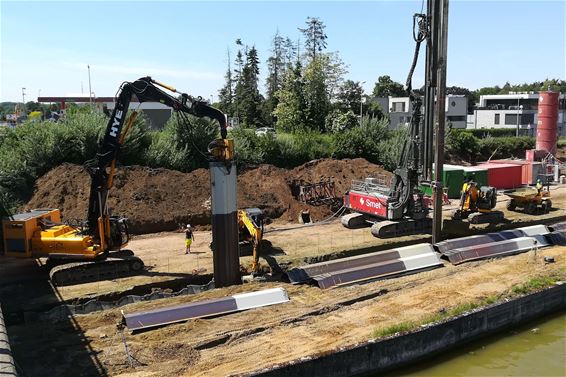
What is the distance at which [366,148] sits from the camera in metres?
36.7

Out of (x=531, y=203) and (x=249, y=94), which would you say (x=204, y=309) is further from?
(x=249, y=94)

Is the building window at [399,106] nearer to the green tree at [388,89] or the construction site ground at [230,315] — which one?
the green tree at [388,89]

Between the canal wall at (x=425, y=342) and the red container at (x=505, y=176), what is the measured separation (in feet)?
62.3

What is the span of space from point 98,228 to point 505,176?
28.2 meters

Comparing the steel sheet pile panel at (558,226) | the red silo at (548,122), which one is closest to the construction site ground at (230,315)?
the steel sheet pile panel at (558,226)

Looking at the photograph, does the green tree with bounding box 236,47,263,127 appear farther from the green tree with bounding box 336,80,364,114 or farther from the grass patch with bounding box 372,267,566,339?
the grass patch with bounding box 372,267,566,339

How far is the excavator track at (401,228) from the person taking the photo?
72.8 ft

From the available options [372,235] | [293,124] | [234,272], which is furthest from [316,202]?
[293,124]

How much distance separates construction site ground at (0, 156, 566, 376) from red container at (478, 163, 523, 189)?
14.2 metres

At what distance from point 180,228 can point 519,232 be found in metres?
15.1

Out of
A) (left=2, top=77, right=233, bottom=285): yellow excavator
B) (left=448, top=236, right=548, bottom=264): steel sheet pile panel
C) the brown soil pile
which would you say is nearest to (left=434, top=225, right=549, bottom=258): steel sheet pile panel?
(left=448, top=236, right=548, bottom=264): steel sheet pile panel

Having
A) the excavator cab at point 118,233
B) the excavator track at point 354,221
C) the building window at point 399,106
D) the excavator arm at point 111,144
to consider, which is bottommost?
the excavator track at point 354,221

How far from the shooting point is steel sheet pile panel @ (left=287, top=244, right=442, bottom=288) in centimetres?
1697

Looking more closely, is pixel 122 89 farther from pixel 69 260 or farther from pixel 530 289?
pixel 530 289
